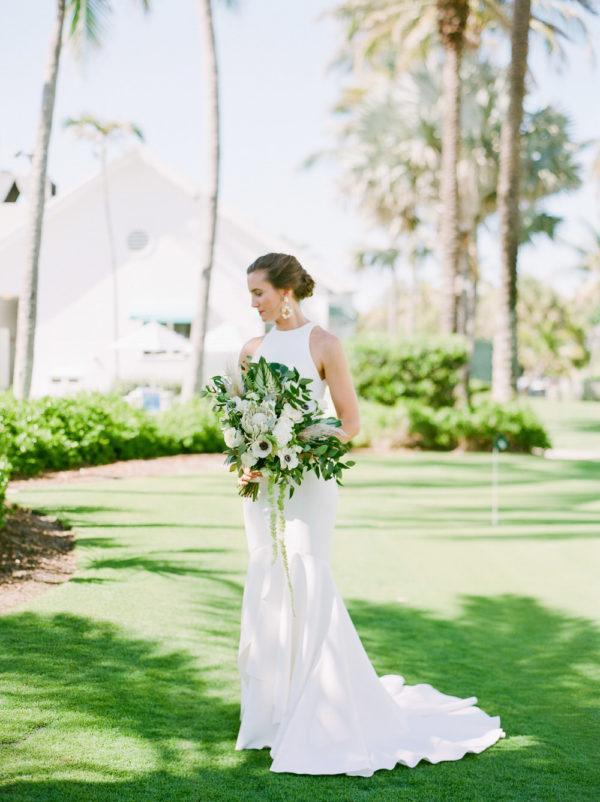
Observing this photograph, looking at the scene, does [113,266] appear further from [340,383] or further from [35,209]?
[340,383]

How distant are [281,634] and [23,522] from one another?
5211 millimetres

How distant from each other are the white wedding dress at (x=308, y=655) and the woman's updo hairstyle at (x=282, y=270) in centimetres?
23

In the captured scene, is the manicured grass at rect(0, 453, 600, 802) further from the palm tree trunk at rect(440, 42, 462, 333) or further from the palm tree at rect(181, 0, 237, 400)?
the palm tree trunk at rect(440, 42, 462, 333)

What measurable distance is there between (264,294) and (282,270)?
0.14 meters

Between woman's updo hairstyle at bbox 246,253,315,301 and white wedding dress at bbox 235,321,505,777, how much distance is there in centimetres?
23

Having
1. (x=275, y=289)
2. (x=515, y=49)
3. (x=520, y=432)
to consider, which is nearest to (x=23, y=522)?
(x=275, y=289)

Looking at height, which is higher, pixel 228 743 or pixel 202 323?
pixel 202 323

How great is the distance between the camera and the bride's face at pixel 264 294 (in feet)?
15.0

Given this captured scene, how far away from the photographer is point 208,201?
61.6 feet

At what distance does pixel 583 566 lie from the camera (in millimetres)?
9664

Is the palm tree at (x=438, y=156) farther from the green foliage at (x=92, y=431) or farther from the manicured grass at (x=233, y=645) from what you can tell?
the manicured grass at (x=233, y=645)

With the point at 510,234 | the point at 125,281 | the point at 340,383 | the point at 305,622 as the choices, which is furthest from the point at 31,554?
the point at 125,281

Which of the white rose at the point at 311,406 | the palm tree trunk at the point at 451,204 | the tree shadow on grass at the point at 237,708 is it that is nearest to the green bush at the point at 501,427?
the palm tree trunk at the point at 451,204

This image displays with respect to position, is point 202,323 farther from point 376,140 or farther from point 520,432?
point 376,140
